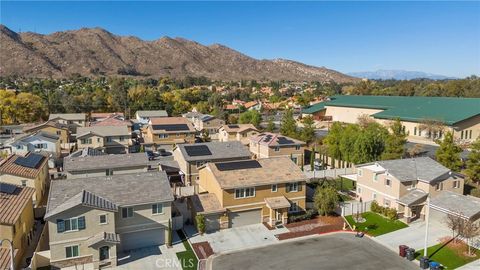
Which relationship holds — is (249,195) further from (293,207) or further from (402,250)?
(402,250)

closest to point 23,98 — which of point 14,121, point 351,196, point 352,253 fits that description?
point 14,121

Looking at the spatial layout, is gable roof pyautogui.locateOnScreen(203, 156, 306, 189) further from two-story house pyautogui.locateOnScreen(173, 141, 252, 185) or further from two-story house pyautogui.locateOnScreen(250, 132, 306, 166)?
two-story house pyautogui.locateOnScreen(250, 132, 306, 166)

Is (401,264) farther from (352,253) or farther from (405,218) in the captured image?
(405,218)

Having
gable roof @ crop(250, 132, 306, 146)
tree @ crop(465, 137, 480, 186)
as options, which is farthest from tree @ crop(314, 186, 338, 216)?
gable roof @ crop(250, 132, 306, 146)

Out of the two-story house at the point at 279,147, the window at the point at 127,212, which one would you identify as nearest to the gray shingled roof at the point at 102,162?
the window at the point at 127,212

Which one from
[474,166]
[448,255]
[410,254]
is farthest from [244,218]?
[474,166]

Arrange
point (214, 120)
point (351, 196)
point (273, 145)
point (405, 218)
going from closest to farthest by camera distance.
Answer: point (405, 218) → point (351, 196) → point (273, 145) → point (214, 120)

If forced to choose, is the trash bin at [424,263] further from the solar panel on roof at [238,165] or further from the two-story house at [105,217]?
the two-story house at [105,217]
